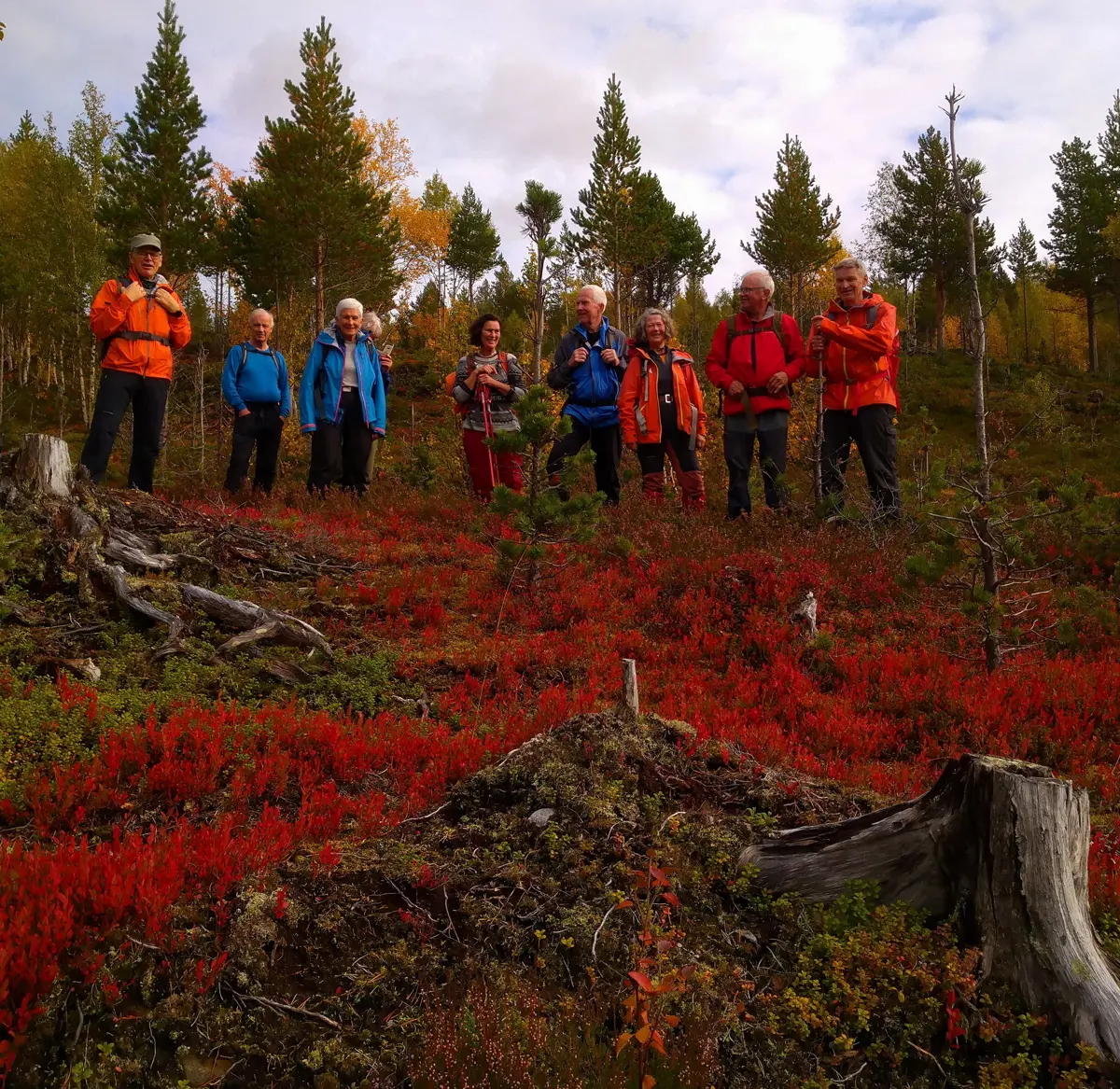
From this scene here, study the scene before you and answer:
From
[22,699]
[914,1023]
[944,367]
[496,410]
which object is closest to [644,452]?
[496,410]

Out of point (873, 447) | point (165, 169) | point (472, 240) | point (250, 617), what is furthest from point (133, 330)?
point (472, 240)

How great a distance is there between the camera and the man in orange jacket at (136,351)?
26.1 ft

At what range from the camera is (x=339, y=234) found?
19.6 meters

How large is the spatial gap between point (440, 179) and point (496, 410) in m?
47.9

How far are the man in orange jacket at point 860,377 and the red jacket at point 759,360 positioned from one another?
28 cm

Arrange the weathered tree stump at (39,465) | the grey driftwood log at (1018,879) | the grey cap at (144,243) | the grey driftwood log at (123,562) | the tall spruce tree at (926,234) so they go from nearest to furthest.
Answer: the grey driftwood log at (1018,879) → the grey driftwood log at (123,562) → the weathered tree stump at (39,465) → the grey cap at (144,243) → the tall spruce tree at (926,234)

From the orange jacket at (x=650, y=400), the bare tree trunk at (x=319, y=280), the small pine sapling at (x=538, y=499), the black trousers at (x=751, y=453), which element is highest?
the bare tree trunk at (x=319, y=280)

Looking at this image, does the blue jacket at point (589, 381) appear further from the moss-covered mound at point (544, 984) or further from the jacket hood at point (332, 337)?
the moss-covered mound at point (544, 984)

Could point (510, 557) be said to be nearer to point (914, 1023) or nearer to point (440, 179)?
point (914, 1023)

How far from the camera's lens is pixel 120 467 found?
2314cm

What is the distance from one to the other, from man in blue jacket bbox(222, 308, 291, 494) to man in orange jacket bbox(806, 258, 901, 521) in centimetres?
652

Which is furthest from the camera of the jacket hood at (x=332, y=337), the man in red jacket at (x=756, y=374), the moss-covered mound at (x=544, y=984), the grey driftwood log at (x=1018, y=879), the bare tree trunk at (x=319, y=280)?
the bare tree trunk at (x=319, y=280)

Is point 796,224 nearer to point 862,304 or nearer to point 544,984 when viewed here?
point 862,304

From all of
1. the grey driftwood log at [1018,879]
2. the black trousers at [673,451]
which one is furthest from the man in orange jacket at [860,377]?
the grey driftwood log at [1018,879]
